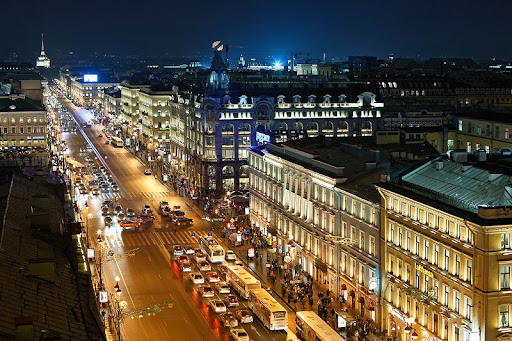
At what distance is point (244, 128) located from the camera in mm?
145750

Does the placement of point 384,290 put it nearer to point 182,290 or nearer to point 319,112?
point 182,290

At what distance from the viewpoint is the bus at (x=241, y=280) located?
7844cm

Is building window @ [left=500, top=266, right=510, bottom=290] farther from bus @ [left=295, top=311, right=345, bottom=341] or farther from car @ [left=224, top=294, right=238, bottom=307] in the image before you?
car @ [left=224, top=294, right=238, bottom=307]

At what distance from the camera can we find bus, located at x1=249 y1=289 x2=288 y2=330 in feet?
232

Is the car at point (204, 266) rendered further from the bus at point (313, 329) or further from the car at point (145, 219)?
the car at point (145, 219)

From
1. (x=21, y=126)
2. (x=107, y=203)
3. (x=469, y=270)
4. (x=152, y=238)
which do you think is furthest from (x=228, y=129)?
(x=469, y=270)

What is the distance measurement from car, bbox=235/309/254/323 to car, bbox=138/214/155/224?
149ft

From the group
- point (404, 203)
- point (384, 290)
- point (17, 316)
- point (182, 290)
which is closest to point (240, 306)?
point (182, 290)

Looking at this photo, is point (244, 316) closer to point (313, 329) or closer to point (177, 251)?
point (313, 329)

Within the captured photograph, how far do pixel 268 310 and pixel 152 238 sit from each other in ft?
128

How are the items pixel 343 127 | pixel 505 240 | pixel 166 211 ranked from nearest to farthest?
pixel 505 240 < pixel 166 211 < pixel 343 127

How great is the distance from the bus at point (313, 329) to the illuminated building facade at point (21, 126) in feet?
376

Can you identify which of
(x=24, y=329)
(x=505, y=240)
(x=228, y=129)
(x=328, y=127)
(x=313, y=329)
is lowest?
(x=313, y=329)

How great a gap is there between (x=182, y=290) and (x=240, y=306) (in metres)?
7.86
